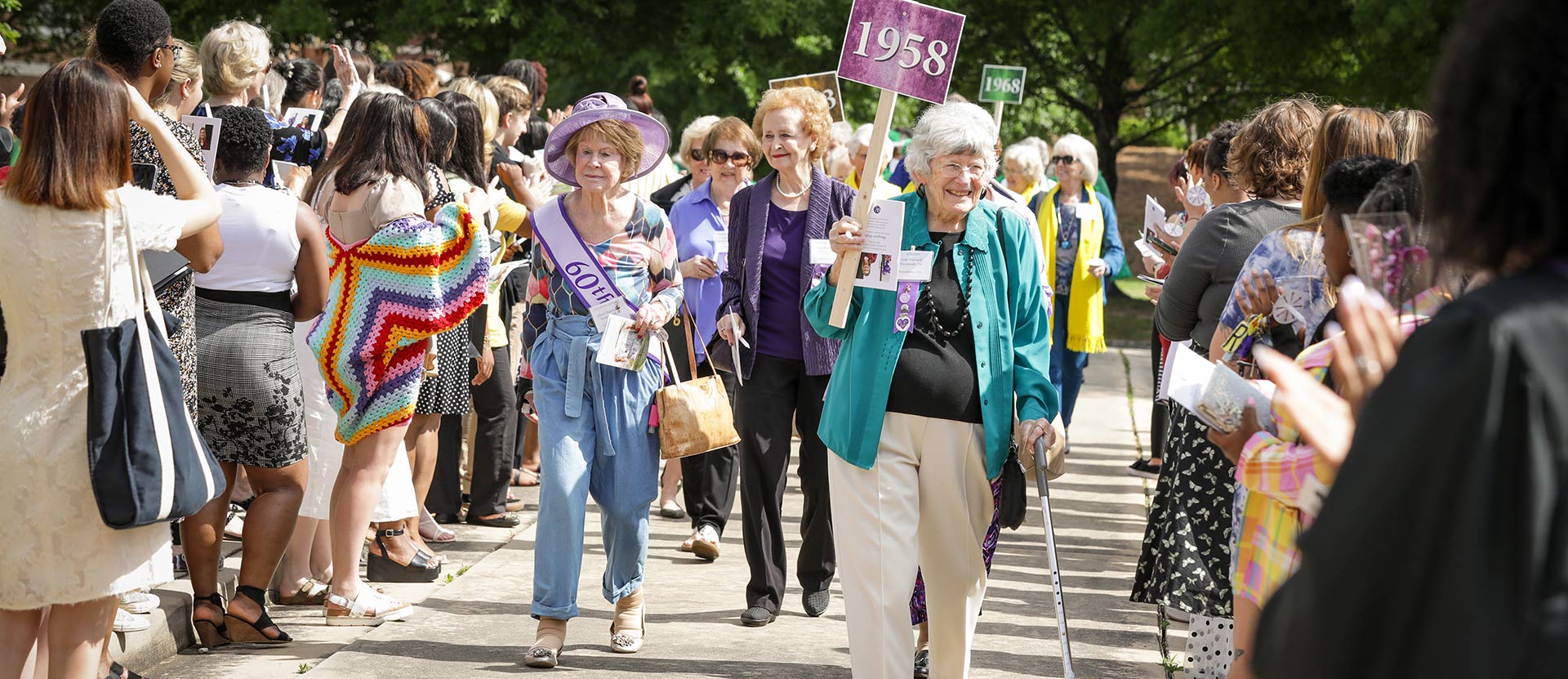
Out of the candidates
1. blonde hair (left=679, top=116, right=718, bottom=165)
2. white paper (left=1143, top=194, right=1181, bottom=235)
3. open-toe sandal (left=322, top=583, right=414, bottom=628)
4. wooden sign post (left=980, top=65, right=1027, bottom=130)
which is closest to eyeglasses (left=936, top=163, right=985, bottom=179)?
white paper (left=1143, top=194, right=1181, bottom=235)

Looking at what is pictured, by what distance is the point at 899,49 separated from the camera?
15.1ft

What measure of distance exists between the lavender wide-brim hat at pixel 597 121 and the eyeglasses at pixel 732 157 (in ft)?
5.06

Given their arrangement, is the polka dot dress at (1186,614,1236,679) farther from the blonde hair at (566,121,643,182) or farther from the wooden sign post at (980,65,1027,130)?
the wooden sign post at (980,65,1027,130)

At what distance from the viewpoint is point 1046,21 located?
23641mm

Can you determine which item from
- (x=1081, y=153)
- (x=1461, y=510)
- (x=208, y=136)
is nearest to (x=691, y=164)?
(x=1081, y=153)

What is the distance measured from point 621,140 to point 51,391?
7.56 ft

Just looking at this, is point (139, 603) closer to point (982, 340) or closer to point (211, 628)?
point (211, 628)

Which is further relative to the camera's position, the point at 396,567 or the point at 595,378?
the point at 396,567

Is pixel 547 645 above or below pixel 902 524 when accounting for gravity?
below

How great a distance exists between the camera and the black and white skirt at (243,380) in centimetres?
515

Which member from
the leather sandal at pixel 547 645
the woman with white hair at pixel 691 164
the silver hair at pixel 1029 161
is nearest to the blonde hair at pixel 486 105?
the woman with white hair at pixel 691 164

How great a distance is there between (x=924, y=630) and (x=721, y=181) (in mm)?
2901

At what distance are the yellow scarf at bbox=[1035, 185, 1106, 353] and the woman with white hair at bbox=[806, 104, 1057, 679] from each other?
205 inches

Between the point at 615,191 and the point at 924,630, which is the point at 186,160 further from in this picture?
the point at 924,630
